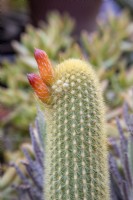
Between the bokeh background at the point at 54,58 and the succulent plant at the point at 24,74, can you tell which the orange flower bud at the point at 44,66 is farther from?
the succulent plant at the point at 24,74

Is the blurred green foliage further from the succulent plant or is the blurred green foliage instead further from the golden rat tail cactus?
the golden rat tail cactus

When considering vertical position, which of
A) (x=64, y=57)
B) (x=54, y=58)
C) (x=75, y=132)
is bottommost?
(x=75, y=132)

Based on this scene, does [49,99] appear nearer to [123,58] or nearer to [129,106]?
[129,106]

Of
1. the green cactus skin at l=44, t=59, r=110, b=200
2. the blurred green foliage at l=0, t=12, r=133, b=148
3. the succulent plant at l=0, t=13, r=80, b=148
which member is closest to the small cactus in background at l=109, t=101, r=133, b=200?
the green cactus skin at l=44, t=59, r=110, b=200

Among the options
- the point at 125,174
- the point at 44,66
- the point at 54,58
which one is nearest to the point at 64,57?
the point at 54,58

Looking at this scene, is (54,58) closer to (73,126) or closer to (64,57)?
(64,57)

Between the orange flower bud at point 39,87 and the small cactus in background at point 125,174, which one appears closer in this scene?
the orange flower bud at point 39,87

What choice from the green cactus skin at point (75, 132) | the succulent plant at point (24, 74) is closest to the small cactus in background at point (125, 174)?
the green cactus skin at point (75, 132)

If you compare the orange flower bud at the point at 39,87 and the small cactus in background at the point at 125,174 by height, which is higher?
the orange flower bud at the point at 39,87
